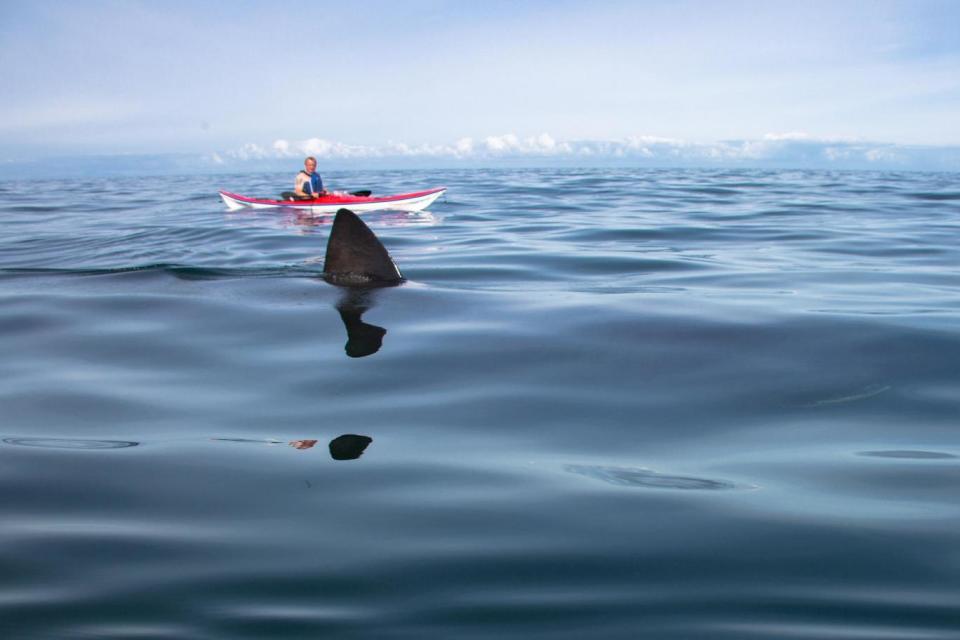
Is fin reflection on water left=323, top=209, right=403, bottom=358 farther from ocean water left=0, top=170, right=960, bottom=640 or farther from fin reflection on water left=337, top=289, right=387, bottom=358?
ocean water left=0, top=170, right=960, bottom=640

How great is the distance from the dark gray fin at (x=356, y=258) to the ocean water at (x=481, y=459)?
1.24 feet

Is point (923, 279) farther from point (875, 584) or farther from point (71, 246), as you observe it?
point (71, 246)

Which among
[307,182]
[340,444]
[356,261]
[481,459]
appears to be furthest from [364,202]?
[481,459]

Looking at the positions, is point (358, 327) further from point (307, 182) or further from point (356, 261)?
point (307, 182)

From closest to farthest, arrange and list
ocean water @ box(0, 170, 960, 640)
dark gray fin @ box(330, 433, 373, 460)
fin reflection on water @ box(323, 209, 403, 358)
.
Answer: ocean water @ box(0, 170, 960, 640)
dark gray fin @ box(330, 433, 373, 460)
fin reflection on water @ box(323, 209, 403, 358)

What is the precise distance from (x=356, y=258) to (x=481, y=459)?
548 centimetres

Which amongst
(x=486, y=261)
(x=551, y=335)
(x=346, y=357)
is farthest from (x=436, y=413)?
(x=486, y=261)

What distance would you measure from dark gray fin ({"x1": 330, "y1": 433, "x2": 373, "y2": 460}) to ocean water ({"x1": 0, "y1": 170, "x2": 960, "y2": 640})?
18mm

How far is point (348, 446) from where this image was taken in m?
4.25

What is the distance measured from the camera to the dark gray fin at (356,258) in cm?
889

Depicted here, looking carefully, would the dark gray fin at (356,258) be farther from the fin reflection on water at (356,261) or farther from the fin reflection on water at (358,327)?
the fin reflection on water at (358,327)

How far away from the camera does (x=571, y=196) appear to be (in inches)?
1203

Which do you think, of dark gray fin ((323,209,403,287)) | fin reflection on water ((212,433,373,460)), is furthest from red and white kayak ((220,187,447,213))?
fin reflection on water ((212,433,373,460))

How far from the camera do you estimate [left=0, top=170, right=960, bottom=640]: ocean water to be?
2.63 m
